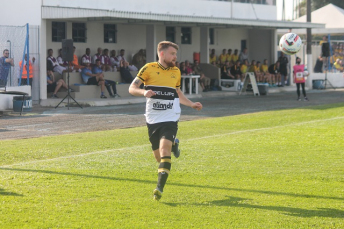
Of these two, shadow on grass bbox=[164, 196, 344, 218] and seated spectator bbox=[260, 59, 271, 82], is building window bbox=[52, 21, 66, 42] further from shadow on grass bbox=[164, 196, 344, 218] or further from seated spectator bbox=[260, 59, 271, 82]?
shadow on grass bbox=[164, 196, 344, 218]

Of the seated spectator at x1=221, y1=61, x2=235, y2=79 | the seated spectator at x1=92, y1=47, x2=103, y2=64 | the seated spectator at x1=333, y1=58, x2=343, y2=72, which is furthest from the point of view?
the seated spectator at x1=333, y1=58, x2=343, y2=72

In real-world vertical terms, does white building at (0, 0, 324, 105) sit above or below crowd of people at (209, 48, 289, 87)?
above

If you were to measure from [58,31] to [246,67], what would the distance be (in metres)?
11.1

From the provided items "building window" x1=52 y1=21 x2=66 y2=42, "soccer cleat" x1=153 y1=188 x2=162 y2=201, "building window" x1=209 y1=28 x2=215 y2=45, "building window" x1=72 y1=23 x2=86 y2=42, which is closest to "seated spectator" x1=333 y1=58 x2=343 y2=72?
"building window" x1=209 y1=28 x2=215 y2=45

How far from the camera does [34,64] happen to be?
2547cm

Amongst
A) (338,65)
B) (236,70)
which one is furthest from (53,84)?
(338,65)

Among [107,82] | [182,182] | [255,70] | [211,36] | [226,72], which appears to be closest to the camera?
[182,182]

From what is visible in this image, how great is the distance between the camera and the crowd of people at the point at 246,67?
34.8m

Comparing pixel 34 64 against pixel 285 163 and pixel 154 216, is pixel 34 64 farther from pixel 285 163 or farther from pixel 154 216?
pixel 154 216

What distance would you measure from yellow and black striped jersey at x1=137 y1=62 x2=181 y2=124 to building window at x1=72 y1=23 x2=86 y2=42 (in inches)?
846

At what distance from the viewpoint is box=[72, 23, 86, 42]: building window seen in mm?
29252

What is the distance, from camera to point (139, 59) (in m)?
31.3

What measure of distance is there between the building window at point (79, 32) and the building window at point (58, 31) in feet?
1.94

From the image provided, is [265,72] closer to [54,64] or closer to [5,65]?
[54,64]
